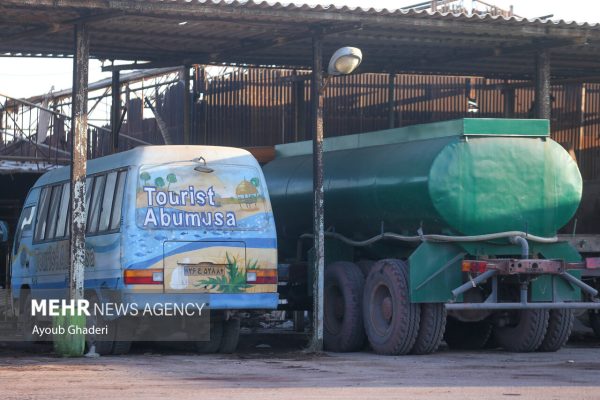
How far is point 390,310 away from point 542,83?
5.20 meters

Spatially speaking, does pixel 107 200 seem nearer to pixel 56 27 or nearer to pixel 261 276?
pixel 261 276

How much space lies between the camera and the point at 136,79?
2812 centimetres

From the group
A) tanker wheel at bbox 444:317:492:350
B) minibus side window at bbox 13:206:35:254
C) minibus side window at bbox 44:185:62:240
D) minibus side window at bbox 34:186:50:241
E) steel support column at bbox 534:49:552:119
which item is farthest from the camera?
minibus side window at bbox 13:206:35:254

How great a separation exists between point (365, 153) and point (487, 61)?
476 centimetres

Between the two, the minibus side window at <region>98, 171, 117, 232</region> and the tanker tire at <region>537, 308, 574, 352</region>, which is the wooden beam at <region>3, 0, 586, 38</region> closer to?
the minibus side window at <region>98, 171, 117, 232</region>

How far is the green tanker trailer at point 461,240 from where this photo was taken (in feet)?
54.4

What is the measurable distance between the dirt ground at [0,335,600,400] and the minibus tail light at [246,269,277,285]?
Answer: 106 centimetres

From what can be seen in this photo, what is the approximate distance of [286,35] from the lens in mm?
18828

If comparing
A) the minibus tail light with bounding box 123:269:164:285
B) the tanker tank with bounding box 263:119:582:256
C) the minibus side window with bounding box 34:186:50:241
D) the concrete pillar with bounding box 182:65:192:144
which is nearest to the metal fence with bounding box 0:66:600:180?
the concrete pillar with bounding box 182:65:192:144

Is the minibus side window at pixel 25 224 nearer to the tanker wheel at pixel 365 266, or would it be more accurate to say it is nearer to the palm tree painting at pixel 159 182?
the palm tree painting at pixel 159 182

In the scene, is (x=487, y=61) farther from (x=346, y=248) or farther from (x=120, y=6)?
(x=120, y=6)

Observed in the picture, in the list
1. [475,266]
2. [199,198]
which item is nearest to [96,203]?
[199,198]

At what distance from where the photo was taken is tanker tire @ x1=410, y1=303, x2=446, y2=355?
55.1 feet

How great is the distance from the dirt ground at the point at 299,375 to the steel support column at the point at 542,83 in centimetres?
415
